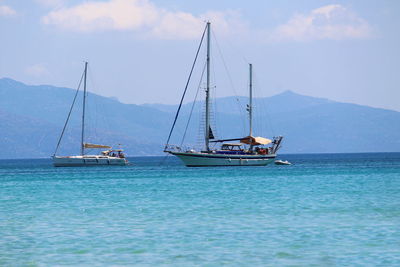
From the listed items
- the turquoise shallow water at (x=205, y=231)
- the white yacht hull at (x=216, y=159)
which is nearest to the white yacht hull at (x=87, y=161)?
the white yacht hull at (x=216, y=159)

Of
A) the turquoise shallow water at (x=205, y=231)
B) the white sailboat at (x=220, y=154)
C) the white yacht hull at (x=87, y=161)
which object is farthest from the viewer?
the white yacht hull at (x=87, y=161)

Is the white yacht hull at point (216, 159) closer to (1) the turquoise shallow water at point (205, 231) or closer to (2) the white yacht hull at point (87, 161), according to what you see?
(2) the white yacht hull at point (87, 161)

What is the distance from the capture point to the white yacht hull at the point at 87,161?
131m

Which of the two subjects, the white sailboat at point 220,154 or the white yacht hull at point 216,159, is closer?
the white sailboat at point 220,154

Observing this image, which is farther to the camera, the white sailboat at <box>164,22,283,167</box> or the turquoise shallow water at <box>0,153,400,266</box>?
the white sailboat at <box>164,22,283,167</box>

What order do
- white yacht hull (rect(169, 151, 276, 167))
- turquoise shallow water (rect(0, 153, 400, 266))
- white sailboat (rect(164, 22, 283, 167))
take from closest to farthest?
turquoise shallow water (rect(0, 153, 400, 266)), white sailboat (rect(164, 22, 283, 167)), white yacht hull (rect(169, 151, 276, 167))

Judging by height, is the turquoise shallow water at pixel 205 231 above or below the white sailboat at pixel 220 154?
below

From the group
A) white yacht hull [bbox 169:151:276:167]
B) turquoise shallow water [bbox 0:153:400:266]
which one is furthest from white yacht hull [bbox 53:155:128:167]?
turquoise shallow water [bbox 0:153:400:266]

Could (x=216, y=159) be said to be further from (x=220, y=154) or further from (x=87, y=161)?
(x=87, y=161)

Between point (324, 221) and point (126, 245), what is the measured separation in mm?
10463

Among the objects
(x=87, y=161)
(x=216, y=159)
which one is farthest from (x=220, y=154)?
(x=87, y=161)

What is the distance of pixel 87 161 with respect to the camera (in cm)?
13062

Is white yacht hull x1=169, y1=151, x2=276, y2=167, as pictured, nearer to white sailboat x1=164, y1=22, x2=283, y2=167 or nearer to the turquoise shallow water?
white sailboat x1=164, y1=22, x2=283, y2=167

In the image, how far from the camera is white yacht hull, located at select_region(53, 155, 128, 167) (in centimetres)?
13100
